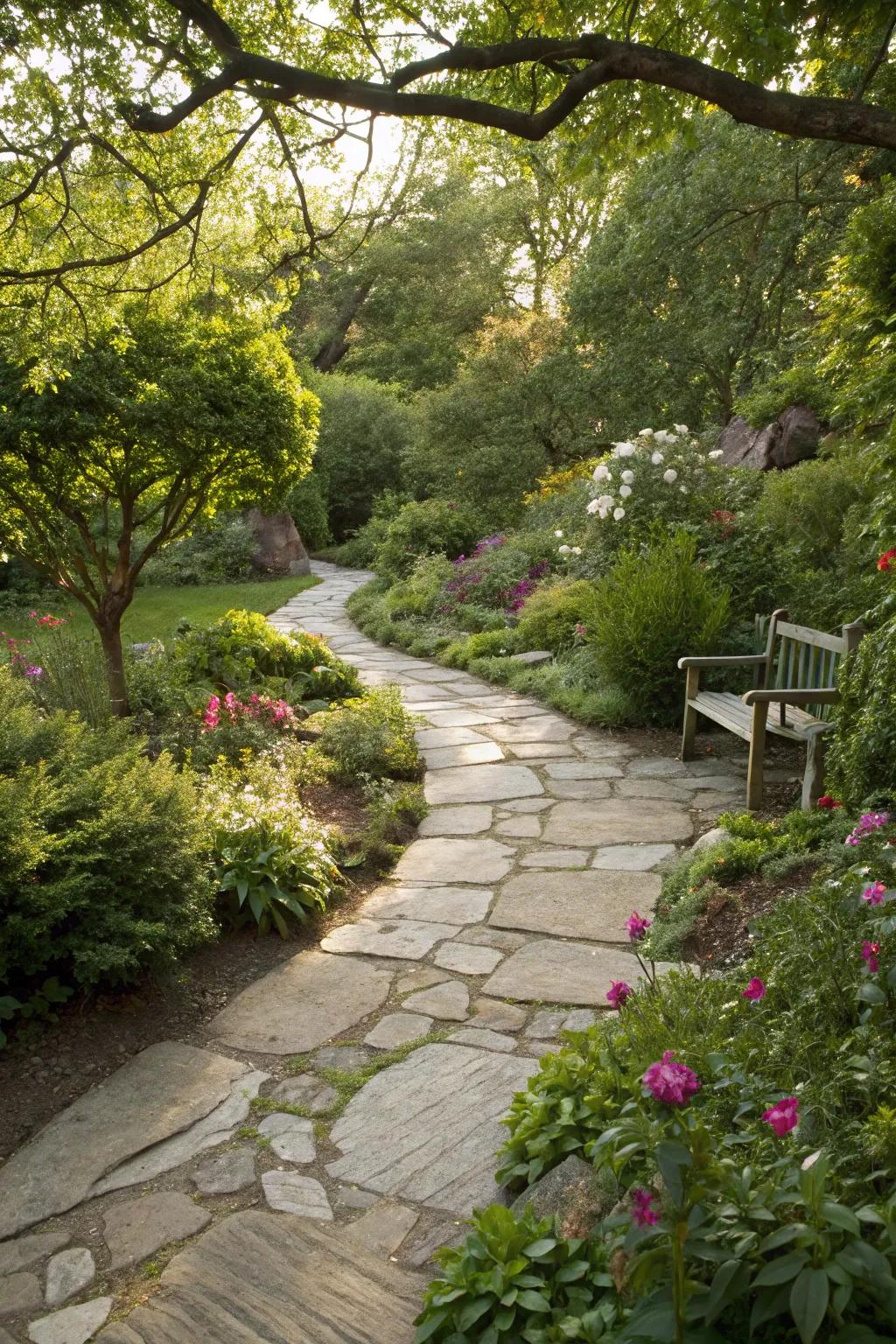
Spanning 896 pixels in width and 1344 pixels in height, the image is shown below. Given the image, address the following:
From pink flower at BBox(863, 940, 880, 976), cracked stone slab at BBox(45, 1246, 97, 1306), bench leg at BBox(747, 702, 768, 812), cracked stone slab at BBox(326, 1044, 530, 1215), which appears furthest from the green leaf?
bench leg at BBox(747, 702, 768, 812)

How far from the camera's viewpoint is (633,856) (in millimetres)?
4590

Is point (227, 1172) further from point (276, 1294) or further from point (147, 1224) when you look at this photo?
point (276, 1294)

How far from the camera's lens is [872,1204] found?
5.07ft

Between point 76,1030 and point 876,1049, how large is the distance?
2.41 metres

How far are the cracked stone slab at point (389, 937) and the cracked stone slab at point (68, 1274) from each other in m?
1.64

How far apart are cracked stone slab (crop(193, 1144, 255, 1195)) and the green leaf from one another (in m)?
1.52

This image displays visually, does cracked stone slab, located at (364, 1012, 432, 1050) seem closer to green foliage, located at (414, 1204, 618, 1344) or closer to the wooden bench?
green foliage, located at (414, 1204, 618, 1344)

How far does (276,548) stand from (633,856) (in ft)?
42.7

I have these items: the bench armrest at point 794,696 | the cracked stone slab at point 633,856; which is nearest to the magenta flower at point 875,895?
the cracked stone slab at point 633,856

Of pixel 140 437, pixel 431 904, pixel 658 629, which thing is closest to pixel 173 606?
pixel 140 437

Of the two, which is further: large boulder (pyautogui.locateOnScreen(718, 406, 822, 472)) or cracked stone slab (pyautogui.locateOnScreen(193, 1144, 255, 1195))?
large boulder (pyautogui.locateOnScreen(718, 406, 822, 472))

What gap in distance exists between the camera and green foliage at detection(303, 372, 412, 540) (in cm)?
2002

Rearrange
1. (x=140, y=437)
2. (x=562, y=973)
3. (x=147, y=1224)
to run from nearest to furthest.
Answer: (x=147, y=1224) → (x=562, y=973) → (x=140, y=437)

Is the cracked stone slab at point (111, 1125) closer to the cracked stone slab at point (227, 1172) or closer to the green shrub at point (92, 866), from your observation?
the cracked stone slab at point (227, 1172)
